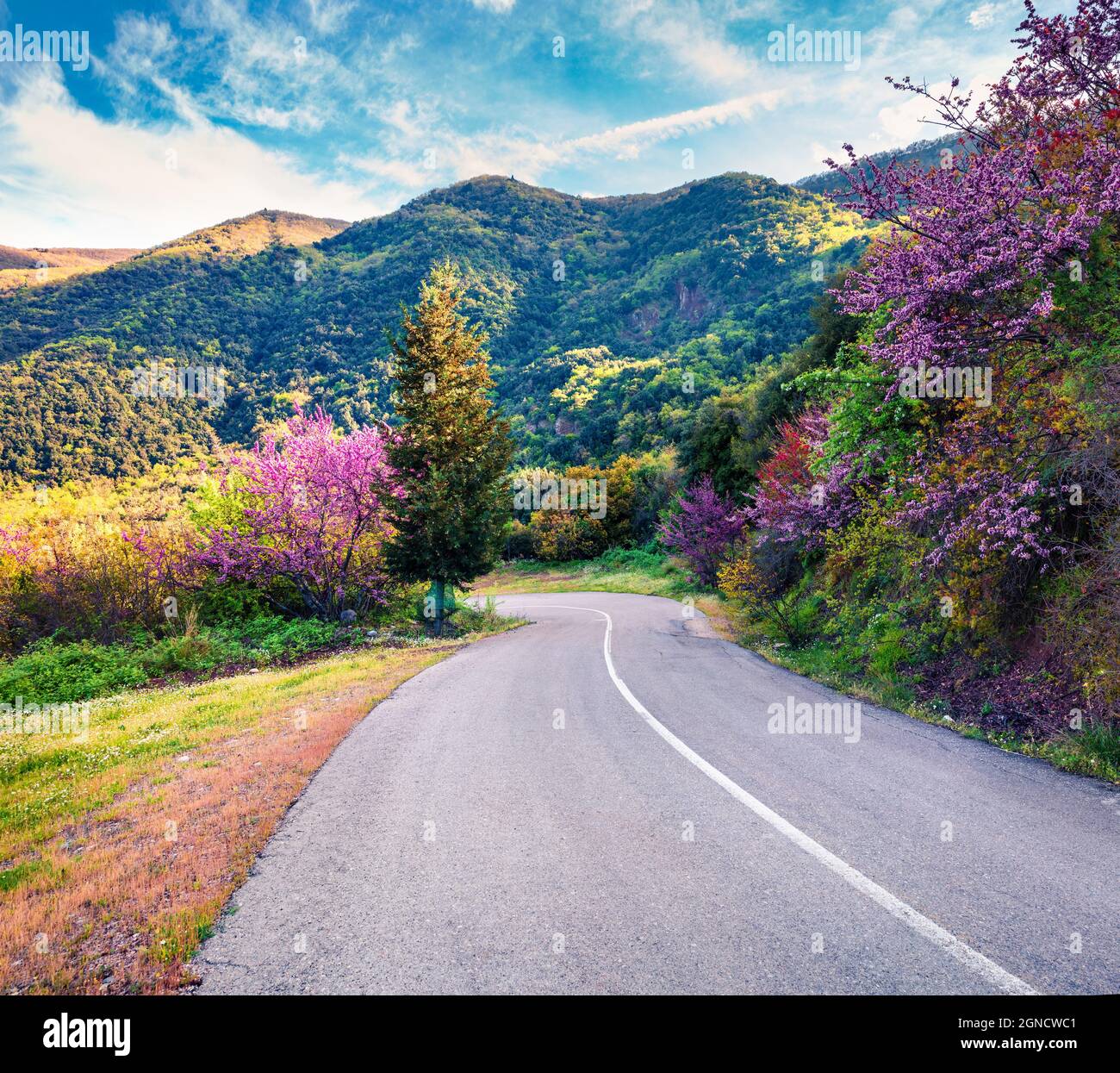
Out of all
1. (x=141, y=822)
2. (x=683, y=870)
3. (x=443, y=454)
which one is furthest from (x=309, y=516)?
(x=683, y=870)

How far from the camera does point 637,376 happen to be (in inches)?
3233

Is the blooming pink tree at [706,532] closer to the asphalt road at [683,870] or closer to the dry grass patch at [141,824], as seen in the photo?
the asphalt road at [683,870]

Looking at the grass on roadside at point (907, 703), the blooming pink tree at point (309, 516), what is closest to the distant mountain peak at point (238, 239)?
the blooming pink tree at point (309, 516)

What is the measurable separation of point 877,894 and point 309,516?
1705cm

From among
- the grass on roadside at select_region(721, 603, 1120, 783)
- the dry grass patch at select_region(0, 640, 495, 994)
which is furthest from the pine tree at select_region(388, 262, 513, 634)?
the grass on roadside at select_region(721, 603, 1120, 783)

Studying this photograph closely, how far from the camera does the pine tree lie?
16.9 metres

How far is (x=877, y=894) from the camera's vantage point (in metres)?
3.29

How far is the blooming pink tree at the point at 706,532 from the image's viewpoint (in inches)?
1016

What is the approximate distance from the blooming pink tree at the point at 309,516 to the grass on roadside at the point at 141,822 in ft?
23.5

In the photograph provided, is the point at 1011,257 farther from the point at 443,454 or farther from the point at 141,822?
the point at 443,454

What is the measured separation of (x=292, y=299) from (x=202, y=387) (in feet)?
163

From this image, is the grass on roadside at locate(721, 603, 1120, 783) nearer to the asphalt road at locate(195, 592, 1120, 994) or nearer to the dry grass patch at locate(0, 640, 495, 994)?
the asphalt road at locate(195, 592, 1120, 994)
